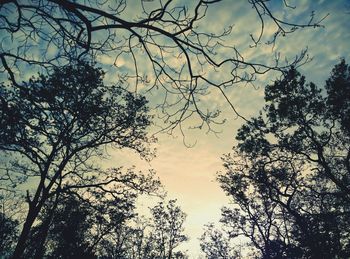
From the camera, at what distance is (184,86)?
3.77 meters

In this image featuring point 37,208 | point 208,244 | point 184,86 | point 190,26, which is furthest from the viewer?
point 208,244

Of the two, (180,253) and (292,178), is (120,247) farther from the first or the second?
(292,178)

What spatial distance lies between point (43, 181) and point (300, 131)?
13.6 meters

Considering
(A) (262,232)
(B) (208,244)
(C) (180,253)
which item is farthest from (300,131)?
(C) (180,253)

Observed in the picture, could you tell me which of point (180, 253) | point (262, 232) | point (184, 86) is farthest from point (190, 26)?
point (180, 253)

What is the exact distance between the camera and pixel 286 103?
13.8m

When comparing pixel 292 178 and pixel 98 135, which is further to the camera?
pixel 292 178

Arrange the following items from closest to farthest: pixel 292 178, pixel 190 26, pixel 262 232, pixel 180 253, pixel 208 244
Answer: pixel 190 26 < pixel 292 178 < pixel 262 232 < pixel 208 244 < pixel 180 253

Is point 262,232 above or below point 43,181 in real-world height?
above

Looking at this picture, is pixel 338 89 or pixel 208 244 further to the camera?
pixel 208 244

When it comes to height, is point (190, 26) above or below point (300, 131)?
below

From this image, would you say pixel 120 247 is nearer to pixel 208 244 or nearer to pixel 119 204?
pixel 208 244

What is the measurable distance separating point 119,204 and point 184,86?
12.3 m

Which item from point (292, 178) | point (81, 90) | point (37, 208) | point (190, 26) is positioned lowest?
point (190, 26)
